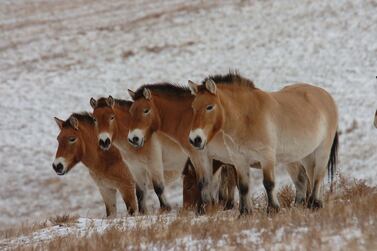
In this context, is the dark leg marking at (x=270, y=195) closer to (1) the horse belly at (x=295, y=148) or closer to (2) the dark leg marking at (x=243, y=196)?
(2) the dark leg marking at (x=243, y=196)

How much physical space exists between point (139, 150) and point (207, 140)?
3.21 meters

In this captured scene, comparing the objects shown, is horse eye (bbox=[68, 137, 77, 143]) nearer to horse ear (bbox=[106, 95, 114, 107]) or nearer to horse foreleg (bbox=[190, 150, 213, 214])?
horse ear (bbox=[106, 95, 114, 107])

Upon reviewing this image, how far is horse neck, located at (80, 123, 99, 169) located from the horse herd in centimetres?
2

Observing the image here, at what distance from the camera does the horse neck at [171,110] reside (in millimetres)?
12305

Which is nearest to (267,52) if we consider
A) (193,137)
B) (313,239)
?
(193,137)

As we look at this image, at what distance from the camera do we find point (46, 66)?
2869 cm

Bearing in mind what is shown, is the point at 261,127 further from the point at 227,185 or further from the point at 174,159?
the point at 174,159

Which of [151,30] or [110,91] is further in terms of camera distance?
[151,30]

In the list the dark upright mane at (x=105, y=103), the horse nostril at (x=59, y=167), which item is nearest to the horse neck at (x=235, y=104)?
the dark upright mane at (x=105, y=103)

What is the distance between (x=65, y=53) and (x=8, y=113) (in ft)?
20.6

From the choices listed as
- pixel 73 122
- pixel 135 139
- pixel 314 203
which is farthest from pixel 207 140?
pixel 73 122

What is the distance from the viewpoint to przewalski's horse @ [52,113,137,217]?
44.1ft

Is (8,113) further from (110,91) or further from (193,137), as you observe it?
(193,137)

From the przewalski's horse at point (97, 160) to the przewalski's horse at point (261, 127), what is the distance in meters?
2.55
